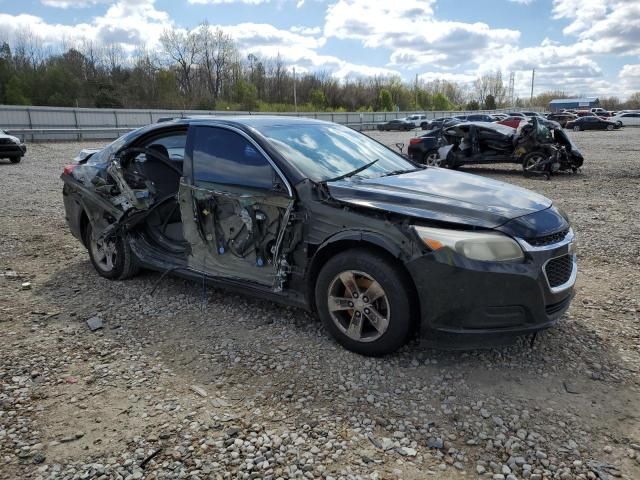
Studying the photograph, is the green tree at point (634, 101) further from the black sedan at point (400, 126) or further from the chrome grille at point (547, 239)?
→ the chrome grille at point (547, 239)

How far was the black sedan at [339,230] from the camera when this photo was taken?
3.08 metres

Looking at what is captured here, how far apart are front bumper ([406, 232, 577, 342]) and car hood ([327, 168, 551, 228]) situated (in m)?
0.26

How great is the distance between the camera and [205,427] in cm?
282

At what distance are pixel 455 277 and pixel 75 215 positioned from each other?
14.0 feet

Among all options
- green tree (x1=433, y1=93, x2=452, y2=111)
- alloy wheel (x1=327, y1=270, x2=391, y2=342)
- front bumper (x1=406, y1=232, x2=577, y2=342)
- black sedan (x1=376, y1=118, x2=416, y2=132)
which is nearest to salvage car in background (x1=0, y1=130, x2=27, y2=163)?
alloy wheel (x1=327, y1=270, x2=391, y2=342)

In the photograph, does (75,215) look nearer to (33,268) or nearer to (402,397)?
(33,268)

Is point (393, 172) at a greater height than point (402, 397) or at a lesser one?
greater

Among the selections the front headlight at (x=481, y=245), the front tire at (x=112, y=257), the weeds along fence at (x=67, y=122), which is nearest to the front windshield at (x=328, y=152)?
the front headlight at (x=481, y=245)

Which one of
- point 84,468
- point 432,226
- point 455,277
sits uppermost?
point 432,226

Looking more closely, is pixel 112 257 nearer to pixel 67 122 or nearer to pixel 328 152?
pixel 328 152

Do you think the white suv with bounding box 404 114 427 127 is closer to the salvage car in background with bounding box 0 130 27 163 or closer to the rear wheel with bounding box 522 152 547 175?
the rear wheel with bounding box 522 152 547 175

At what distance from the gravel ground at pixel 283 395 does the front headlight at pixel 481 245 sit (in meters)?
0.82

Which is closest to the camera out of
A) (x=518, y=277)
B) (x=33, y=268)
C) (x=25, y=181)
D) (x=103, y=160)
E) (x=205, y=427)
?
(x=205, y=427)

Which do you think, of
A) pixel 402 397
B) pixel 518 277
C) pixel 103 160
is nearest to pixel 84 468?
pixel 402 397
